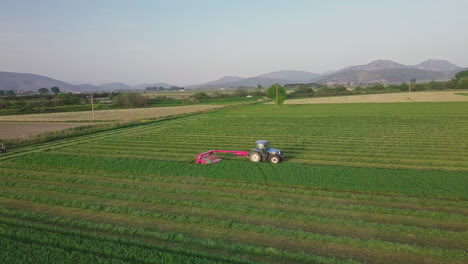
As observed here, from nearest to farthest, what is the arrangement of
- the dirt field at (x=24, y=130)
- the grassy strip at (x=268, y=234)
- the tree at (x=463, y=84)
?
the grassy strip at (x=268, y=234)
the dirt field at (x=24, y=130)
the tree at (x=463, y=84)

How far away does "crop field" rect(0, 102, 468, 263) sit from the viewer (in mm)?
8758

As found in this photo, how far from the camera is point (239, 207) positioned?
11867mm

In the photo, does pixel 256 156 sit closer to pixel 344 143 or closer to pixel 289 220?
pixel 289 220

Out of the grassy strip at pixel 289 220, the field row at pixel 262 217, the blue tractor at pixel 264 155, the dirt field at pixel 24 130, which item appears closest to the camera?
the field row at pixel 262 217

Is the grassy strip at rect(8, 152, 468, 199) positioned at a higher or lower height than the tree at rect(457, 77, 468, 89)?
lower

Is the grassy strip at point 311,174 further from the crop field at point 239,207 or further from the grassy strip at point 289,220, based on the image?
the grassy strip at point 289,220

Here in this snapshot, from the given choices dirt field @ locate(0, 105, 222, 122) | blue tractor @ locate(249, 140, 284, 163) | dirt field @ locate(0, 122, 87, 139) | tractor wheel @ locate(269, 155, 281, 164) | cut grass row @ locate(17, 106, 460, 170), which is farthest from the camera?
dirt field @ locate(0, 105, 222, 122)

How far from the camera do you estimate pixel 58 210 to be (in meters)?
12.1

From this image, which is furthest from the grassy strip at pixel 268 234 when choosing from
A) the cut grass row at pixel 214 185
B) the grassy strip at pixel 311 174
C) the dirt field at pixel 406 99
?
the dirt field at pixel 406 99

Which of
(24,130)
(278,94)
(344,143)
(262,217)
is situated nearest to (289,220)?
(262,217)

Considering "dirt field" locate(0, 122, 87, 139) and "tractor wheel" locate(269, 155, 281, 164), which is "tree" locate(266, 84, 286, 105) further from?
"tractor wheel" locate(269, 155, 281, 164)

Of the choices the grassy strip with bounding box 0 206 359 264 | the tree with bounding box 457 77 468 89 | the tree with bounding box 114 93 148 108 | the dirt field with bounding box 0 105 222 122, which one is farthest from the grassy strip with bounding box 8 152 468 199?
the tree with bounding box 457 77 468 89

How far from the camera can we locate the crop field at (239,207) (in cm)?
876

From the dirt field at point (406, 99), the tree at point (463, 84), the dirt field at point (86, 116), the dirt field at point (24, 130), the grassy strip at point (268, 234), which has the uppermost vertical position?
the tree at point (463, 84)
